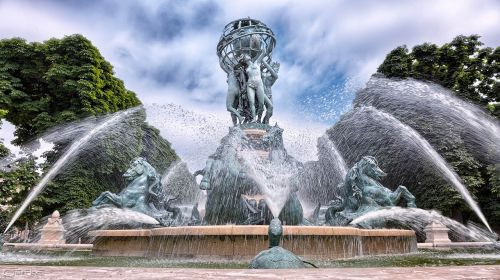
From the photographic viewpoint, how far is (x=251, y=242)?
6.48m

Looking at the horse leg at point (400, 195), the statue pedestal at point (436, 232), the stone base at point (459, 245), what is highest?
the horse leg at point (400, 195)

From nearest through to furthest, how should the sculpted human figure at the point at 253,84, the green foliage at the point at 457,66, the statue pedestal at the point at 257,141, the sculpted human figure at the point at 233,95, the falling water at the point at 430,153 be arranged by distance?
the statue pedestal at the point at 257,141 < the sculpted human figure at the point at 253,84 < the sculpted human figure at the point at 233,95 < the falling water at the point at 430,153 < the green foliage at the point at 457,66

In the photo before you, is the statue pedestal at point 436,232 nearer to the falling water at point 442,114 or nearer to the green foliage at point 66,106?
the falling water at point 442,114

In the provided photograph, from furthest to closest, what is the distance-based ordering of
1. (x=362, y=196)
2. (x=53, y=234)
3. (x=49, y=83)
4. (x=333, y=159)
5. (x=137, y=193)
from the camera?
(x=49, y=83), (x=333, y=159), (x=53, y=234), (x=137, y=193), (x=362, y=196)

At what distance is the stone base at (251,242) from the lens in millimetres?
6496

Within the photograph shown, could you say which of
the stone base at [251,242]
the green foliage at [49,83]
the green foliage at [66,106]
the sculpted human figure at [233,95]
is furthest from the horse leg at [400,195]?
the green foliage at [49,83]

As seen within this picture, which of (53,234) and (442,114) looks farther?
(442,114)

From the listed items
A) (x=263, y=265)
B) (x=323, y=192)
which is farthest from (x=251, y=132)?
(x=263, y=265)

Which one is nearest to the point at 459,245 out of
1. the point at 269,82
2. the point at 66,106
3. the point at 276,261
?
the point at 269,82

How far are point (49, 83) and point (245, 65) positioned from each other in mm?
13343

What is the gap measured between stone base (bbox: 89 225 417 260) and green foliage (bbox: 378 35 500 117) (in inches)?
755

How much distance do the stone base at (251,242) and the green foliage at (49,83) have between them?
16.1m

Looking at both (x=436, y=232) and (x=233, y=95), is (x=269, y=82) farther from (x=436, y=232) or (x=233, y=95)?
(x=436, y=232)

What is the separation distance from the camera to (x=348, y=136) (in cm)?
2500
